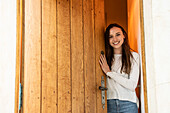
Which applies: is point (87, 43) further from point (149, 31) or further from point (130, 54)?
point (149, 31)

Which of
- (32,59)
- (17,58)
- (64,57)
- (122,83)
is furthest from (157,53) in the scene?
(17,58)

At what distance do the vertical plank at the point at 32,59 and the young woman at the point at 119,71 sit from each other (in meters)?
0.84

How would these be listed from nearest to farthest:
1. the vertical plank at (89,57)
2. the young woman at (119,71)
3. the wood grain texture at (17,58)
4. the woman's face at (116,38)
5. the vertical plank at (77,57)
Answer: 1. the wood grain texture at (17,58)
2. the vertical plank at (77,57)
3. the vertical plank at (89,57)
4. the young woman at (119,71)
5. the woman's face at (116,38)

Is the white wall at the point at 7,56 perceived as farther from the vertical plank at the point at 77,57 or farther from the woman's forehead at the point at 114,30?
the woman's forehead at the point at 114,30

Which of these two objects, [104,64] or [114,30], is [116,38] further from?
[104,64]

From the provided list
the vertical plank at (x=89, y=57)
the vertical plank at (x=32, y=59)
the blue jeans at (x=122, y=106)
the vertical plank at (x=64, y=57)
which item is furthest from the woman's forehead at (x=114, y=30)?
the vertical plank at (x=32, y=59)

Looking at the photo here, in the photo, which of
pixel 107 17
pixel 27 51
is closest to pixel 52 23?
pixel 27 51

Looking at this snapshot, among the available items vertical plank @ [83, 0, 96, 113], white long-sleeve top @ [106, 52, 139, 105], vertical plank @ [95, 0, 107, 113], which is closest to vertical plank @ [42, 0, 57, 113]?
vertical plank @ [83, 0, 96, 113]

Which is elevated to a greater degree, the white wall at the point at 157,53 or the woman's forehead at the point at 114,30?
the woman's forehead at the point at 114,30

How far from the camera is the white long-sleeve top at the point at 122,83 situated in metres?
2.46

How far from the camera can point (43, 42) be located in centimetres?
199

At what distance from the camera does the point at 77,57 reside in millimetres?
2303

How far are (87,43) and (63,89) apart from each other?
0.57 meters

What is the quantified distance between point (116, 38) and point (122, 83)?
1.73 ft
